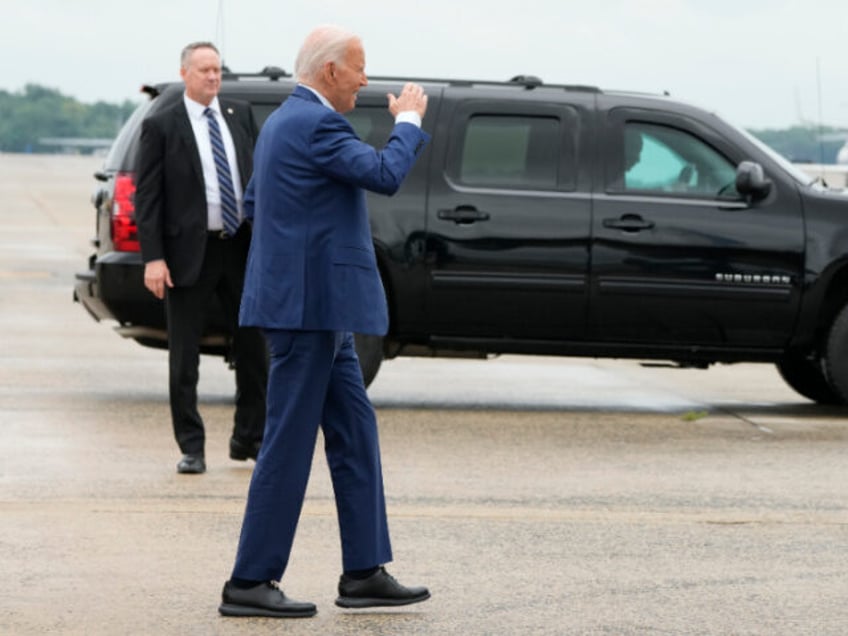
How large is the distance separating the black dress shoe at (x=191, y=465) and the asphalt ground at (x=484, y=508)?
0.10 metres

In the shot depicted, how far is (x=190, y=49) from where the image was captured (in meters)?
9.29

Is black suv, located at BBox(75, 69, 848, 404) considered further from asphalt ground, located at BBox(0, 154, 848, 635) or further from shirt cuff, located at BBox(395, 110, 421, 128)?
shirt cuff, located at BBox(395, 110, 421, 128)

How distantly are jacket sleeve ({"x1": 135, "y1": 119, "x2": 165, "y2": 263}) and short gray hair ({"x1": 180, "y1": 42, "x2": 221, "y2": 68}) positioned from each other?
0.30m

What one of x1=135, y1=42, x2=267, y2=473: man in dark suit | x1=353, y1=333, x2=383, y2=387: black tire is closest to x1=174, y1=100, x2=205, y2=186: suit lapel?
x1=135, y1=42, x2=267, y2=473: man in dark suit

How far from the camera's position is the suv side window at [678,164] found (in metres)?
12.0

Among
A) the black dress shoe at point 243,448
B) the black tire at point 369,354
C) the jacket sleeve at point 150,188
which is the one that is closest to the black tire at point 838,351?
the black tire at point 369,354

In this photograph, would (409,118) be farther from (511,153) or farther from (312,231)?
(511,153)

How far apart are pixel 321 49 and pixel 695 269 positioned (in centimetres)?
585

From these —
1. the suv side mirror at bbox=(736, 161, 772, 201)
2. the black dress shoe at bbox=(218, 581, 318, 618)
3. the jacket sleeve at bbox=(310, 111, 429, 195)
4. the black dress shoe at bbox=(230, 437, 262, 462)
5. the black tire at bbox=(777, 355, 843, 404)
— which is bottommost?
the black tire at bbox=(777, 355, 843, 404)

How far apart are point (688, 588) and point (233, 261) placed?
10.3 feet

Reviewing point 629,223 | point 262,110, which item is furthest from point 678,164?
point 262,110

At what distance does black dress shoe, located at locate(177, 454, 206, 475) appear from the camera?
9.27m

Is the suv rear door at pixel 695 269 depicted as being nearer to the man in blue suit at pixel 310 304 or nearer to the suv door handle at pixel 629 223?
the suv door handle at pixel 629 223

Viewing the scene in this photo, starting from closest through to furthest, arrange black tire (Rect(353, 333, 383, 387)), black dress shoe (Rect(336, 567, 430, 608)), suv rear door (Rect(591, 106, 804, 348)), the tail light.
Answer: black dress shoe (Rect(336, 567, 430, 608))
the tail light
black tire (Rect(353, 333, 383, 387))
suv rear door (Rect(591, 106, 804, 348))
